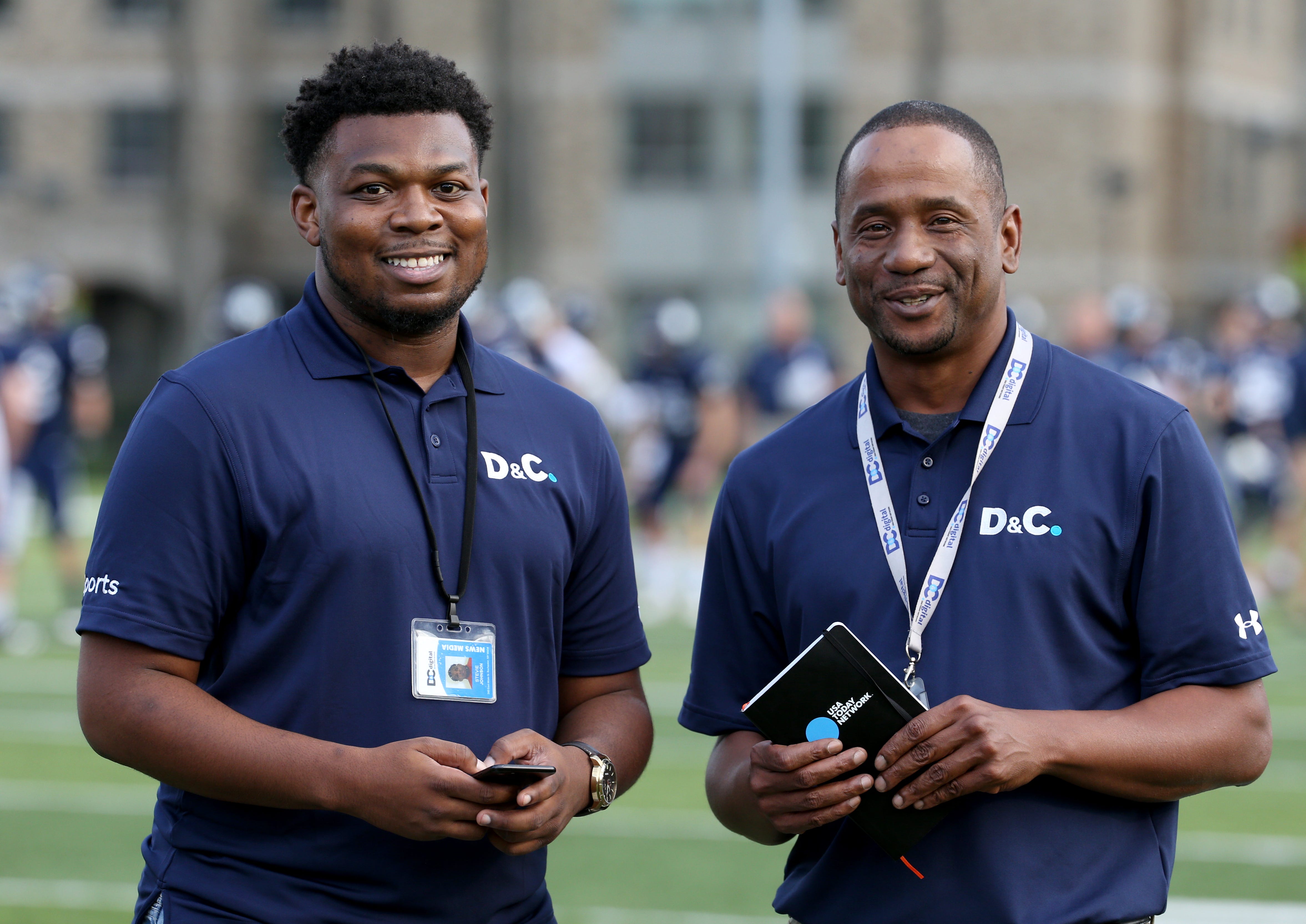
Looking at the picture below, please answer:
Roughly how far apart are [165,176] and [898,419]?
37036 millimetres

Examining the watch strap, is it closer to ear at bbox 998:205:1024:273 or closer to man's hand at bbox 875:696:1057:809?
man's hand at bbox 875:696:1057:809

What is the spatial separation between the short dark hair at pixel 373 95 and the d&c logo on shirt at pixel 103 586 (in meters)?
0.78

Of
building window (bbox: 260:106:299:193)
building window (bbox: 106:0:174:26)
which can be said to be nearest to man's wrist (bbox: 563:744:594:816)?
building window (bbox: 260:106:299:193)

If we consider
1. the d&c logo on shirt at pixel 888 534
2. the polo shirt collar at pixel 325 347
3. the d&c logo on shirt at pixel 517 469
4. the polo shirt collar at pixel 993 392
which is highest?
the polo shirt collar at pixel 325 347

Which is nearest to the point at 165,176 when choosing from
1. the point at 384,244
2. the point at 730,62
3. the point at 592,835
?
the point at 730,62

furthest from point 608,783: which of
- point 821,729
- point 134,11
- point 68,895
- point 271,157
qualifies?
point 134,11

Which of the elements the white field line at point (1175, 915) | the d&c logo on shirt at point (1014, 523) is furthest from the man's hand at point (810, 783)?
the white field line at point (1175, 915)

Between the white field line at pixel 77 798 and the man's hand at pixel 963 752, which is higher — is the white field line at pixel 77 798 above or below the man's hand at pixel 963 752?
below

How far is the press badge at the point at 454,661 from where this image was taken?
9.23 ft

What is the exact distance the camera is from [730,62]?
3666 cm

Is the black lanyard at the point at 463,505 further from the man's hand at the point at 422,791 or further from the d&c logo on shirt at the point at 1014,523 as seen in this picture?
the d&c logo on shirt at the point at 1014,523

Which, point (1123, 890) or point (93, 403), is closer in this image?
point (1123, 890)

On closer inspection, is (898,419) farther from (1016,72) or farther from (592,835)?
(1016,72)

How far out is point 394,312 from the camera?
2.92 m
